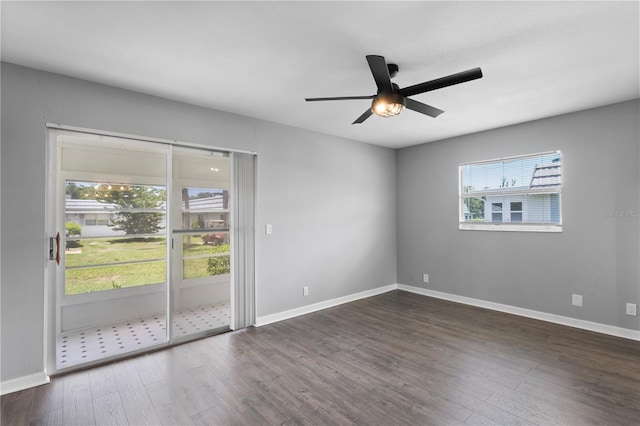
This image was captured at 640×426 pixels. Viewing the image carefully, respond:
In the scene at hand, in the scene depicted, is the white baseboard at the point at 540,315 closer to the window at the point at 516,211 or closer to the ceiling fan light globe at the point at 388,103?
the window at the point at 516,211

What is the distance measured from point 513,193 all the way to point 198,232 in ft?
13.9

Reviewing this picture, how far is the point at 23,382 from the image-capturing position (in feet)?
8.10

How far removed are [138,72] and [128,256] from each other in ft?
8.48

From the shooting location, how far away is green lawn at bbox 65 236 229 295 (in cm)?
378

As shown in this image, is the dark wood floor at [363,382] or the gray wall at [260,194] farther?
the gray wall at [260,194]

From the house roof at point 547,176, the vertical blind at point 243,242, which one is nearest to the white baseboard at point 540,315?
the house roof at point 547,176

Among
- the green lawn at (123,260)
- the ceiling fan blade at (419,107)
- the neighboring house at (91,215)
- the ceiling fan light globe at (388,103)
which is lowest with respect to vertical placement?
the green lawn at (123,260)

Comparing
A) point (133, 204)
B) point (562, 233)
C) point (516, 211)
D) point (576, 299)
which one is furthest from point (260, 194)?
point (576, 299)

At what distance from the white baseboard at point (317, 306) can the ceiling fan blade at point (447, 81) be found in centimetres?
305

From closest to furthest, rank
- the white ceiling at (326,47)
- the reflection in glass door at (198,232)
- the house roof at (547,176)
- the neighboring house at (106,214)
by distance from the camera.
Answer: the white ceiling at (326,47)
the reflection in glass door at (198,232)
the neighboring house at (106,214)
the house roof at (547,176)

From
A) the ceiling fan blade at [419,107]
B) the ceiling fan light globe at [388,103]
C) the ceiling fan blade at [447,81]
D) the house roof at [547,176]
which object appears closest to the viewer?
the ceiling fan blade at [447,81]

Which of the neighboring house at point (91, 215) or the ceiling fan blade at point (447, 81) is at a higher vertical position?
the ceiling fan blade at point (447, 81)

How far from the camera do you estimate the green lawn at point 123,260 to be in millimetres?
3781

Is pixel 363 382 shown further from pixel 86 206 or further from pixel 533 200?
pixel 86 206
